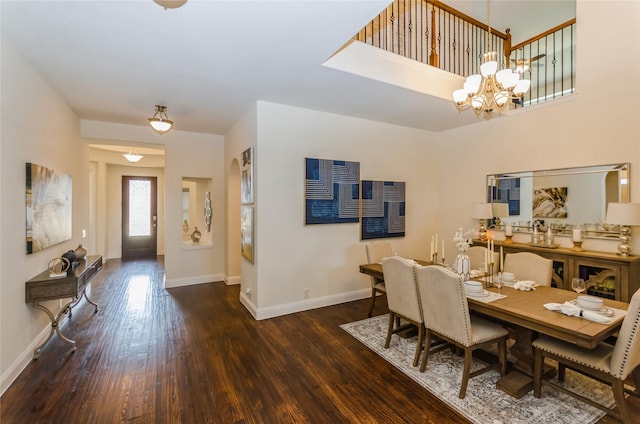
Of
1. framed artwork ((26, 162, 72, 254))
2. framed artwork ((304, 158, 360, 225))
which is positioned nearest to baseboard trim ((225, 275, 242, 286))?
framed artwork ((304, 158, 360, 225))

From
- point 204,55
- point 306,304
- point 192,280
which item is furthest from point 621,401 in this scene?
point 192,280

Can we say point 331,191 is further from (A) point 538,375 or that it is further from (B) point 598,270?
(B) point 598,270

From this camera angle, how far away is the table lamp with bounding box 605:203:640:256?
305 cm

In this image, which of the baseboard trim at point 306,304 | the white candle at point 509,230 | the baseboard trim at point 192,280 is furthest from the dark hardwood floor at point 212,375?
the white candle at point 509,230

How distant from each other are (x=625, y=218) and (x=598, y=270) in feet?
2.42

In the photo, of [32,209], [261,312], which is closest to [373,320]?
[261,312]

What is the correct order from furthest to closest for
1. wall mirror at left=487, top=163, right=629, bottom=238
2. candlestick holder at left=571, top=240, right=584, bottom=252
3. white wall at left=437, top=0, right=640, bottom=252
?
candlestick holder at left=571, top=240, right=584, bottom=252, wall mirror at left=487, top=163, right=629, bottom=238, white wall at left=437, top=0, right=640, bottom=252

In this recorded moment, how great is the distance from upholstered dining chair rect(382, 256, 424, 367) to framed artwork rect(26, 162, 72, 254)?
140 inches

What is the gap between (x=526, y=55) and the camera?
5281mm

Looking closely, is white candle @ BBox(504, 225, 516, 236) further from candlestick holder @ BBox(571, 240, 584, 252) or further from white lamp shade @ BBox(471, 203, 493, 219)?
candlestick holder @ BBox(571, 240, 584, 252)

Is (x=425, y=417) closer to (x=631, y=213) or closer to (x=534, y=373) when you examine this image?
A: (x=534, y=373)

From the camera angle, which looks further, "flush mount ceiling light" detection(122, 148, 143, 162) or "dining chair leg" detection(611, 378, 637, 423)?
"flush mount ceiling light" detection(122, 148, 143, 162)

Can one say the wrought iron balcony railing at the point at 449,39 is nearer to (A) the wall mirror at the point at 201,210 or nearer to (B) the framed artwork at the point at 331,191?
(B) the framed artwork at the point at 331,191

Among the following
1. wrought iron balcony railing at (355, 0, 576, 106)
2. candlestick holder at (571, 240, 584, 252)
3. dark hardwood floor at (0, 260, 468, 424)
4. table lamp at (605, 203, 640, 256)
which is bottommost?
dark hardwood floor at (0, 260, 468, 424)
